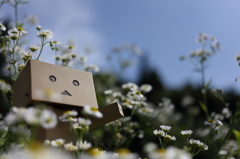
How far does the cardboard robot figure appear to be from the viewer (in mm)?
1542

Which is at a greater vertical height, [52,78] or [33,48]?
[33,48]

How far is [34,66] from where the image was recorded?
1.60 metres

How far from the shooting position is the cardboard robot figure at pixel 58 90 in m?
1.54

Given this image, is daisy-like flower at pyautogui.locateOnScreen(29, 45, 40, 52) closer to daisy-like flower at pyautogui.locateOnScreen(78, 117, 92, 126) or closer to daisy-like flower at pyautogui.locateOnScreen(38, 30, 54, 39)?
daisy-like flower at pyautogui.locateOnScreen(38, 30, 54, 39)

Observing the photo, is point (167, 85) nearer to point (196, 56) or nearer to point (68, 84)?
point (196, 56)

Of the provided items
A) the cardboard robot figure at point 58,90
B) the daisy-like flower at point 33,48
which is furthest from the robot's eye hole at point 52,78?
the daisy-like flower at point 33,48

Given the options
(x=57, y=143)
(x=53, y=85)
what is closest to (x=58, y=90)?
(x=53, y=85)

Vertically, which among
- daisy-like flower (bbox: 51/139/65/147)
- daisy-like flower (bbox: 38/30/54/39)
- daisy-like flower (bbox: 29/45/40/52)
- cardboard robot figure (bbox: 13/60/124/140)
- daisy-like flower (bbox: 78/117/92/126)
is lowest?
daisy-like flower (bbox: 51/139/65/147)

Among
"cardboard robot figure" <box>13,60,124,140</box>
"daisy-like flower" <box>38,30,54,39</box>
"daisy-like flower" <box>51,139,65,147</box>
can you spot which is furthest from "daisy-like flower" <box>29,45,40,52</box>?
"daisy-like flower" <box>51,139,65,147</box>

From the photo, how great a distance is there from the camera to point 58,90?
162 cm

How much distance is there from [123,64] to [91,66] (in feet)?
7.04

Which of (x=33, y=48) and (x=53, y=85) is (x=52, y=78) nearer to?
(x=53, y=85)

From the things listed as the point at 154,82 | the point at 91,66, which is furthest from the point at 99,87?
the point at 154,82

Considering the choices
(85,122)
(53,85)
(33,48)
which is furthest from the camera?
(33,48)
